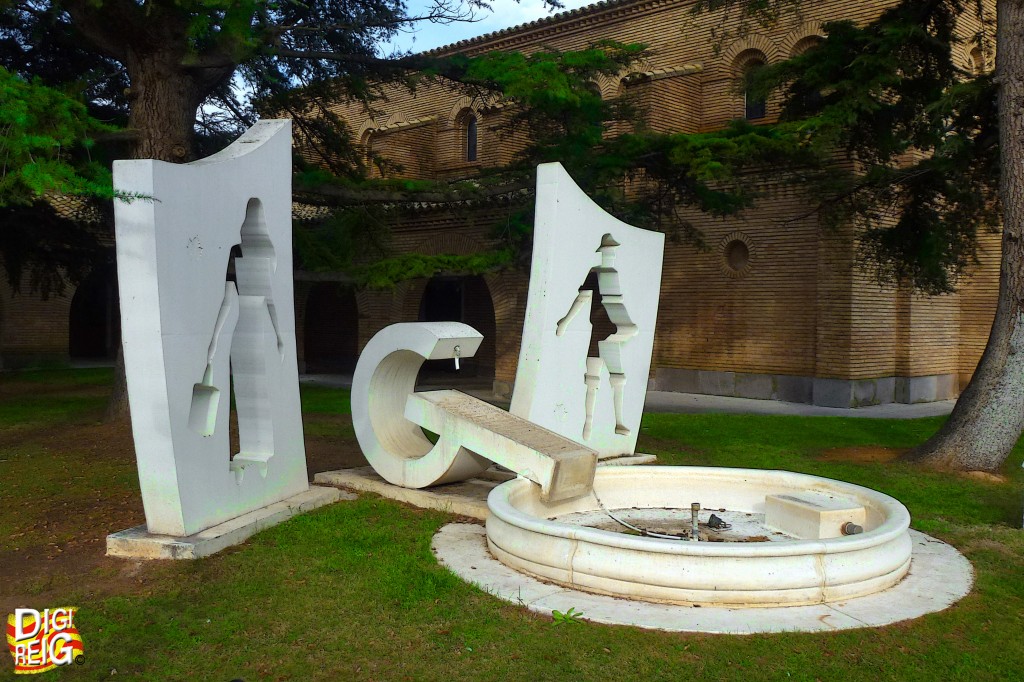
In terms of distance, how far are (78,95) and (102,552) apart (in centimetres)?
692

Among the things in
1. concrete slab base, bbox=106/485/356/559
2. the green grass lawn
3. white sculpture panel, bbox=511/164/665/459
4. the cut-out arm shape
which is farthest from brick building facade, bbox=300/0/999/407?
concrete slab base, bbox=106/485/356/559

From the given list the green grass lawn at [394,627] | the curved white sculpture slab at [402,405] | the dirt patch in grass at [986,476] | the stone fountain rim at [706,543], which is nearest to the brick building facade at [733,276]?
the dirt patch in grass at [986,476]

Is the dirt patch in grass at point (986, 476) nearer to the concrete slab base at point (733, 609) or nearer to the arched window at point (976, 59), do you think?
the concrete slab base at point (733, 609)

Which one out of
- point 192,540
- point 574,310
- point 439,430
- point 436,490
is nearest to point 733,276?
point 574,310

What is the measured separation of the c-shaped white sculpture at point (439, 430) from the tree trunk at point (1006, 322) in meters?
5.48

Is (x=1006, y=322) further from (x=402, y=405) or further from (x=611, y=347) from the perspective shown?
(x=402, y=405)

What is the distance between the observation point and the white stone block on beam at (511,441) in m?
6.70

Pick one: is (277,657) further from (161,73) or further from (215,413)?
(161,73)

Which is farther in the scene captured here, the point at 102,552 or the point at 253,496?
the point at 253,496

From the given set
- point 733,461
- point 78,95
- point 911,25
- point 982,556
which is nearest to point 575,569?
point 982,556

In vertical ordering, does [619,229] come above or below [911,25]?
below

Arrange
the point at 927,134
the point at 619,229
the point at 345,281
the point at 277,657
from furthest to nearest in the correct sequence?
the point at 345,281
the point at 927,134
the point at 619,229
the point at 277,657

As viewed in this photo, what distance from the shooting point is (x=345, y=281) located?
13922 mm

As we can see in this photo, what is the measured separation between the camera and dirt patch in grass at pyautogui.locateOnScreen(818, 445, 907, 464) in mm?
11020
